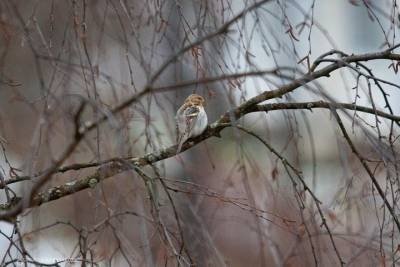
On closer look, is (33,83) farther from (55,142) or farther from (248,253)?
(248,253)

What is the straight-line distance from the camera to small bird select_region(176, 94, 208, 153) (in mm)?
4262

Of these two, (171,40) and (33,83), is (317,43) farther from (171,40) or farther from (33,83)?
(171,40)

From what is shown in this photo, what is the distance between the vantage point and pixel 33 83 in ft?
29.2

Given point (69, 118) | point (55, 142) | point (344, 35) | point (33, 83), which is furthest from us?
point (344, 35)

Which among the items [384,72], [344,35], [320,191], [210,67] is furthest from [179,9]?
[344,35]

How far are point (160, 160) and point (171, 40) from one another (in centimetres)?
57

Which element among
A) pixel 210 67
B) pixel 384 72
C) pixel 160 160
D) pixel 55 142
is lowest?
pixel 160 160

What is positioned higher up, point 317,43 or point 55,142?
point 317,43

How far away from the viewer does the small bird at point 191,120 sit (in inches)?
168

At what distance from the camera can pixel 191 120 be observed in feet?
15.2

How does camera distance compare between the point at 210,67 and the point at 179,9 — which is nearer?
the point at 179,9

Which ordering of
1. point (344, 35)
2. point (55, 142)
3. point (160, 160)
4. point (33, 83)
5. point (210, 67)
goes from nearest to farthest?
point (210, 67) < point (160, 160) < point (55, 142) < point (33, 83) < point (344, 35)

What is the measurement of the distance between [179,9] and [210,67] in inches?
13.3

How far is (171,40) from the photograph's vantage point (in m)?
3.56
